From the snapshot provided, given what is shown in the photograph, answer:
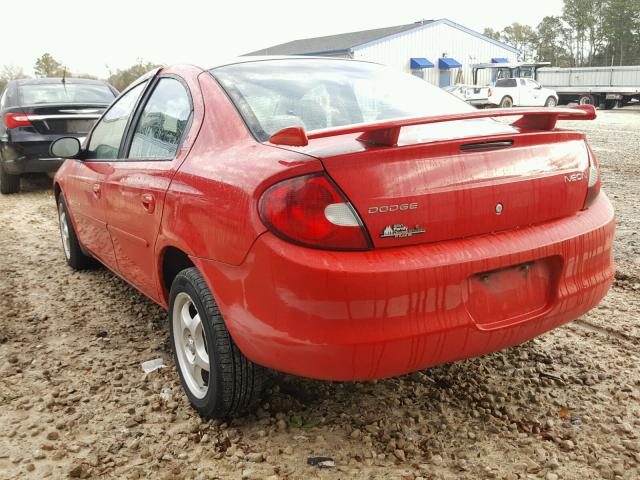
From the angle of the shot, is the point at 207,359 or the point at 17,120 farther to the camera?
the point at 17,120

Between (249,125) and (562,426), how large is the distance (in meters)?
1.75

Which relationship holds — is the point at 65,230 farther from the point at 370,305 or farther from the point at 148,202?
the point at 370,305

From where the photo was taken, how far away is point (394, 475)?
2.19m

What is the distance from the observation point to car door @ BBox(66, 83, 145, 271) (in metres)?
3.51

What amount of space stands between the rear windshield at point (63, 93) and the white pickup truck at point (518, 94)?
23.6 metres

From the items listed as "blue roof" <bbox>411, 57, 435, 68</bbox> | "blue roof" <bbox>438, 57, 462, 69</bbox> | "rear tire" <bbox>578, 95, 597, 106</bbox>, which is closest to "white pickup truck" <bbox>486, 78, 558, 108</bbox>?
"rear tire" <bbox>578, 95, 597, 106</bbox>

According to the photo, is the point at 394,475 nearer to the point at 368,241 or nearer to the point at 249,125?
the point at 368,241

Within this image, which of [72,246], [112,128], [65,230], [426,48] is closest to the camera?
[112,128]

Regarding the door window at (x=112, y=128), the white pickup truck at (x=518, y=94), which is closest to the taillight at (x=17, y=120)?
the door window at (x=112, y=128)

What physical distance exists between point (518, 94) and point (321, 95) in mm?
28581

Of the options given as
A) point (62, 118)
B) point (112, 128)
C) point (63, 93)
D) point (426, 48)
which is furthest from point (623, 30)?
point (112, 128)

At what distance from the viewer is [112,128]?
12.1 ft

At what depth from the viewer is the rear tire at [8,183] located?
8547mm

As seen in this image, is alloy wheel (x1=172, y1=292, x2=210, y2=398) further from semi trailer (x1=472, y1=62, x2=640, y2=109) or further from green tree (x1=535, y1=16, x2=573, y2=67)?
green tree (x1=535, y1=16, x2=573, y2=67)
